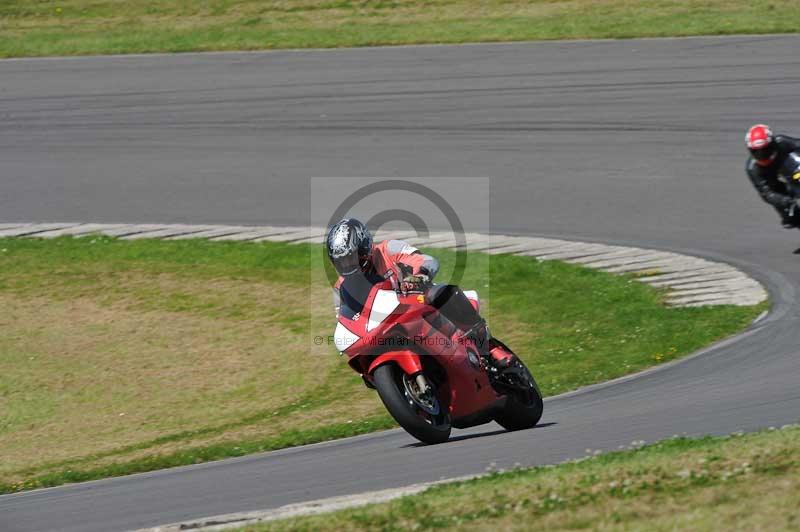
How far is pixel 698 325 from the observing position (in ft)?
41.4

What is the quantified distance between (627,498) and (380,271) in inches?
118

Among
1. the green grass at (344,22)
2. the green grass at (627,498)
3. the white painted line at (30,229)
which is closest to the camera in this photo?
the green grass at (627,498)

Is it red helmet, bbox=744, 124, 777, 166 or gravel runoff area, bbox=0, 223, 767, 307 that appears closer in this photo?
gravel runoff area, bbox=0, 223, 767, 307

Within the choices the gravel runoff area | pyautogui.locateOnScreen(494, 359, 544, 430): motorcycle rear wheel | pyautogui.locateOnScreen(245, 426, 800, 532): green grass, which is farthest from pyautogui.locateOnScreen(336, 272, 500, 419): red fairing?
the gravel runoff area

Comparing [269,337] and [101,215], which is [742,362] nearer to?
[269,337]

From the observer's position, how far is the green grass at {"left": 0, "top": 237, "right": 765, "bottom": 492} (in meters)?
11.2

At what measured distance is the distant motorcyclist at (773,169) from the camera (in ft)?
49.1

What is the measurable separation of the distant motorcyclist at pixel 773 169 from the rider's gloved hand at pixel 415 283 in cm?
757

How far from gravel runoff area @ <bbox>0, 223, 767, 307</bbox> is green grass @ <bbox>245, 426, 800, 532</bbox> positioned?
21.2 ft

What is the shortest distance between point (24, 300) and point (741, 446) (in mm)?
11572

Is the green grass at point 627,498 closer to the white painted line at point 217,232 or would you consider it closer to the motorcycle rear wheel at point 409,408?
the motorcycle rear wheel at point 409,408

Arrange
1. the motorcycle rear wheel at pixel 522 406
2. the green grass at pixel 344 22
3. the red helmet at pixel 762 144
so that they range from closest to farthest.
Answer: the motorcycle rear wheel at pixel 522 406 < the red helmet at pixel 762 144 < the green grass at pixel 344 22

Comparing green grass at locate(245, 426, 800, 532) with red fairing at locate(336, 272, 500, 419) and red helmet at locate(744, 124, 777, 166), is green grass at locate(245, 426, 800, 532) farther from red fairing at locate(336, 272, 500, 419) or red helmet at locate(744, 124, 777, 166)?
red helmet at locate(744, 124, 777, 166)

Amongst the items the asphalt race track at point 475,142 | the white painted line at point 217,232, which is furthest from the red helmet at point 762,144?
the white painted line at point 217,232
